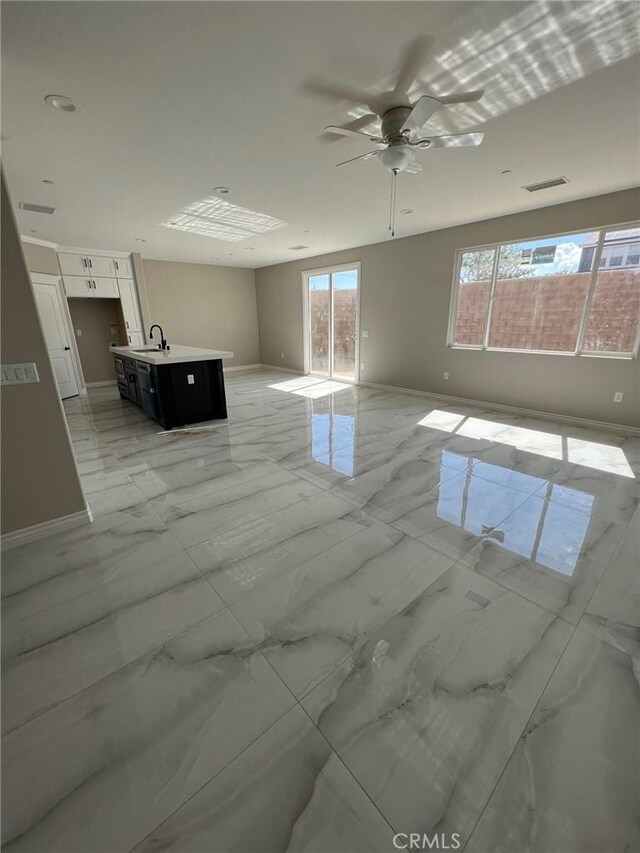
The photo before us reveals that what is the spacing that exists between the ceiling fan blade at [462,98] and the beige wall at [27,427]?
98.8 inches

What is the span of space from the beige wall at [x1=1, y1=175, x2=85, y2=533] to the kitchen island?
179cm

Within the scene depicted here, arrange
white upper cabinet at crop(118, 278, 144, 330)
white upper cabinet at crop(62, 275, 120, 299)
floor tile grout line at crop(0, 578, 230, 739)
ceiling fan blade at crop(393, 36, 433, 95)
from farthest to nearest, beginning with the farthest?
white upper cabinet at crop(118, 278, 144, 330), white upper cabinet at crop(62, 275, 120, 299), ceiling fan blade at crop(393, 36, 433, 95), floor tile grout line at crop(0, 578, 230, 739)

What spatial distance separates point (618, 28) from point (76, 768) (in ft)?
12.5

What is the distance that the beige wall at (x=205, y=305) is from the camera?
24.1ft

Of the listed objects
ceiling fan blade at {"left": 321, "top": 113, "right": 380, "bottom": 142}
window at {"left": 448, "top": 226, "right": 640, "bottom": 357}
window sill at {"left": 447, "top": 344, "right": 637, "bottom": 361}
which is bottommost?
window sill at {"left": 447, "top": 344, "right": 637, "bottom": 361}

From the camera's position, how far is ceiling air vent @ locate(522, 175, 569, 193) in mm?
3332

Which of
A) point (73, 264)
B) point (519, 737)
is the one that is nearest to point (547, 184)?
point (519, 737)

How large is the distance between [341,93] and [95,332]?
6.91 m

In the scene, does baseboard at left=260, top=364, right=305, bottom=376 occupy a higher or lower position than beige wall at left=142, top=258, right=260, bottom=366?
lower

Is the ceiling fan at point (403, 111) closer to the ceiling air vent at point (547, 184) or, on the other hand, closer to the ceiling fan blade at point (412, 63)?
the ceiling fan blade at point (412, 63)


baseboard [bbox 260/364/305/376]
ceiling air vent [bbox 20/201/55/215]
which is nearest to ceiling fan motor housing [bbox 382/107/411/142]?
ceiling air vent [bbox 20/201/55/215]

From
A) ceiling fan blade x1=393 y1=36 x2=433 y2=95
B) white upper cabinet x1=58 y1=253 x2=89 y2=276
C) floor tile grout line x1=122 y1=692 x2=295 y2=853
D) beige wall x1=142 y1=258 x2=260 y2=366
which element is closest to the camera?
floor tile grout line x1=122 y1=692 x2=295 y2=853

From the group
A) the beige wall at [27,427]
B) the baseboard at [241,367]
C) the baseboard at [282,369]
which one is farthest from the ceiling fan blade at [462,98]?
the baseboard at [241,367]

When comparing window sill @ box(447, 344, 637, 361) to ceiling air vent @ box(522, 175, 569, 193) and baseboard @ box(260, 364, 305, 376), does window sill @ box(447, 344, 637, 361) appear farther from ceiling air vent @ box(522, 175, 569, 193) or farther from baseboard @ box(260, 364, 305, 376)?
baseboard @ box(260, 364, 305, 376)
